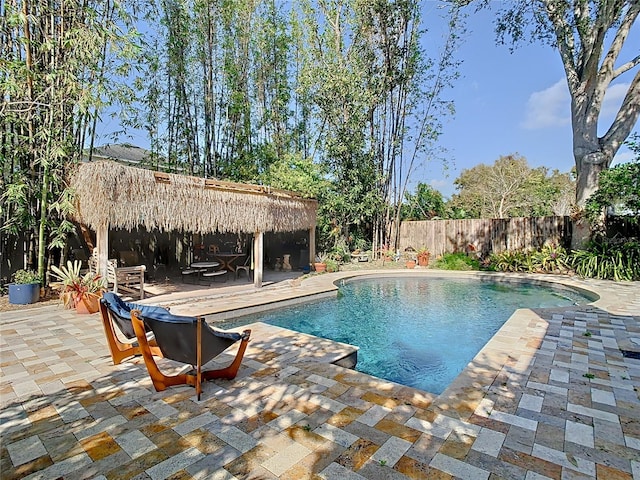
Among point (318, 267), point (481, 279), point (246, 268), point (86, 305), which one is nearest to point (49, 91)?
point (86, 305)

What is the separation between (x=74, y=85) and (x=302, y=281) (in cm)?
672

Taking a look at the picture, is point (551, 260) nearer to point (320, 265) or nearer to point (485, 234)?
point (485, 234)

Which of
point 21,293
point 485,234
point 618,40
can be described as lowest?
point 21,293

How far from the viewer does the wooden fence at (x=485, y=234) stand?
1177cm

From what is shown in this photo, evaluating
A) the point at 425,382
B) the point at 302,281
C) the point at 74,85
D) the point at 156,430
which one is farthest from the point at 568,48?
the point at 156,430

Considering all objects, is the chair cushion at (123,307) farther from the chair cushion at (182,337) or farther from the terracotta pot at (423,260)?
the terracotta pot at (423,260)

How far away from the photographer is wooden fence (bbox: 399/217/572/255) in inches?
464

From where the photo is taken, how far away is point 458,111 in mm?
14000

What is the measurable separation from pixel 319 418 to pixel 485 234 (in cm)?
1276

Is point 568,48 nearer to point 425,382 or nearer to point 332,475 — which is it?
point 425,382

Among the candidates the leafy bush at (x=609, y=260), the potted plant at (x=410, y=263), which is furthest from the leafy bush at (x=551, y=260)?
the potted plant at (x=410, y=263)

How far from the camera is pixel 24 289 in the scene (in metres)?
6.20

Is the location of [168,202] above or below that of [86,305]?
above

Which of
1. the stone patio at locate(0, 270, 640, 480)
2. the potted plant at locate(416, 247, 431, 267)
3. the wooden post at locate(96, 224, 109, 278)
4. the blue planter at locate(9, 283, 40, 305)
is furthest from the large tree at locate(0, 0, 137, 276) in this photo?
the potted plant at locate(416, 247, 431, 267)
